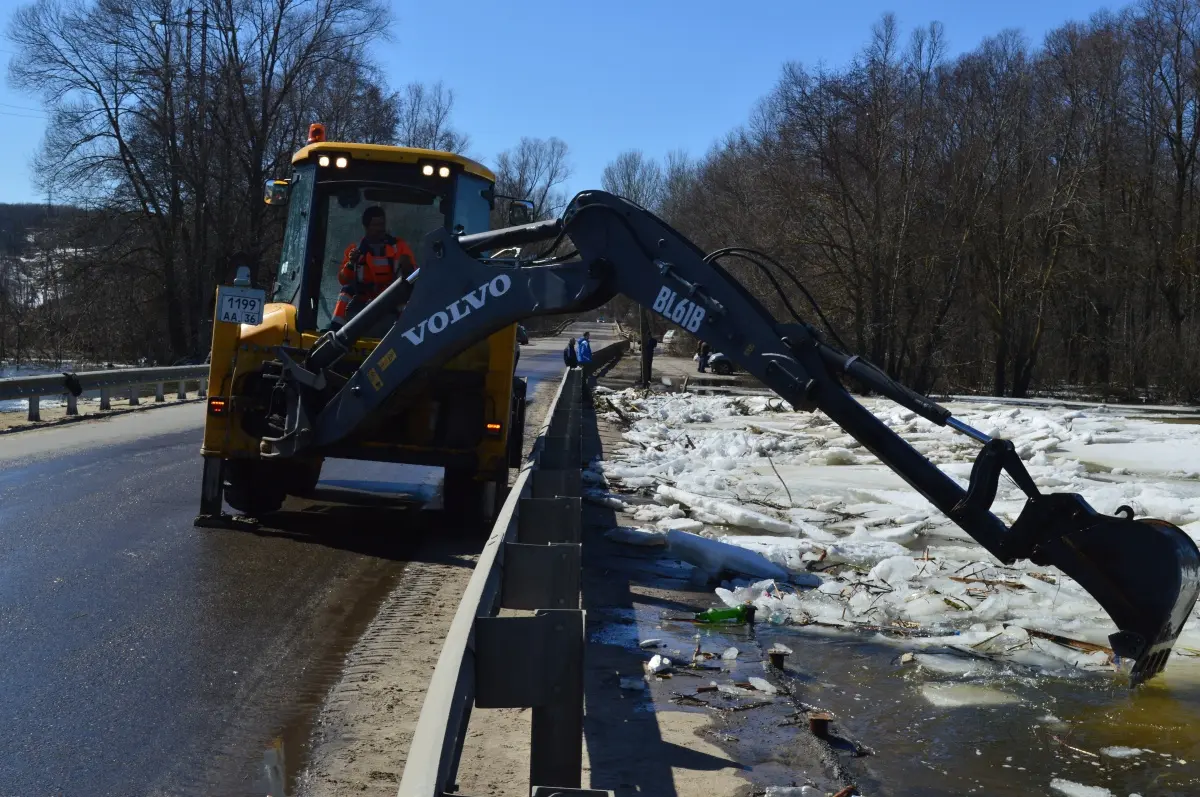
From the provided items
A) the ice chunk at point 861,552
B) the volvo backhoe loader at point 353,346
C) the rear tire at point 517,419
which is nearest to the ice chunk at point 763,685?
the ice chunk at point 861,552

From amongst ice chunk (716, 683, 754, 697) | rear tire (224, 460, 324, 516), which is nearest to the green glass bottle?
ice chunk (716, 683, 754, 697)

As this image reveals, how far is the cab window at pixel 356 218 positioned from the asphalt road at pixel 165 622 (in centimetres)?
227

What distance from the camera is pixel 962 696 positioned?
6.48m

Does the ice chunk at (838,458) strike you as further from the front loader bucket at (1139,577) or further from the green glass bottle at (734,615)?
the front loader bucket at (1139,577)

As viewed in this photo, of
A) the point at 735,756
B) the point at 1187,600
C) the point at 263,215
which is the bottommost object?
the point at 735,756

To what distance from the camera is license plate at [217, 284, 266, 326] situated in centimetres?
992

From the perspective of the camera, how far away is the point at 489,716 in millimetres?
5848

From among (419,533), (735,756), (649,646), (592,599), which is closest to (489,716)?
(735,756)

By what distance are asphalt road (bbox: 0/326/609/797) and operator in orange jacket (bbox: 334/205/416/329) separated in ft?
6.59

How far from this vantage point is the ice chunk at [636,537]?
10641mm

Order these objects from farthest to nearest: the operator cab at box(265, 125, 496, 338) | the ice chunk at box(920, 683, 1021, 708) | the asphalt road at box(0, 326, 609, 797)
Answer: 1. the operator cab at box(265, 125, 496, 338)
2. the ice chunk at box(920, 683, 1021, 708)
3. the asphalt road at box(0, 326, 609, 797)

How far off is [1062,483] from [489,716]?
9.08 meters

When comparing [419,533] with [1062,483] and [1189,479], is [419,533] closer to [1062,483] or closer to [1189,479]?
[1062,483]

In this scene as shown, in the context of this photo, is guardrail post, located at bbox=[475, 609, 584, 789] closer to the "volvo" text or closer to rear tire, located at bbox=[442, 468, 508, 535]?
the "volvo" text
